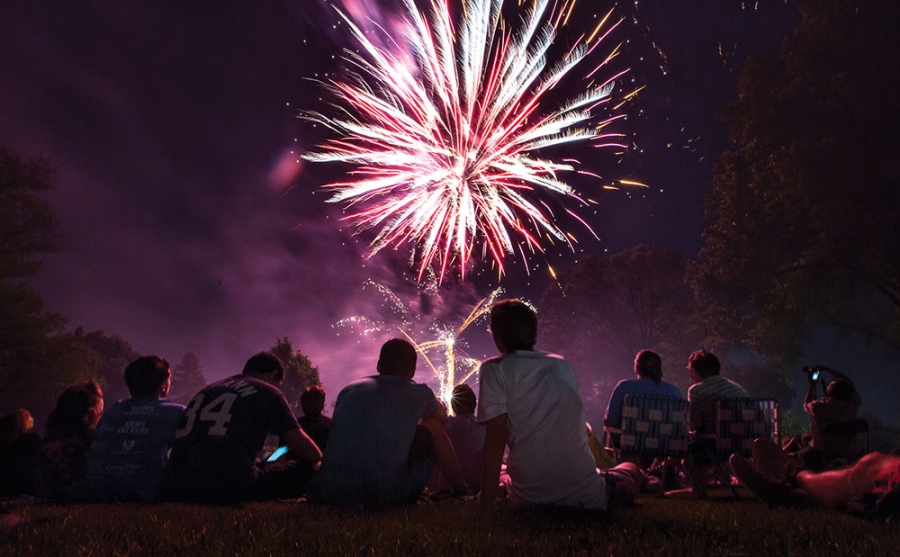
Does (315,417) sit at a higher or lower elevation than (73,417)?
higher

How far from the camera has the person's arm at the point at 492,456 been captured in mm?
3568

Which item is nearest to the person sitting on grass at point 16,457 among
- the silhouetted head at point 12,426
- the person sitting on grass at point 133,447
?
the silhouetted head at point 12,426

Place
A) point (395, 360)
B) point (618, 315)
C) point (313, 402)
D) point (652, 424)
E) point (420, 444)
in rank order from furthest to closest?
point (618, 315)
point (313, 402)
point (652, 424)
point (395, 360)
point (420, 444)

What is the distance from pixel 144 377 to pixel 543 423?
4207mm

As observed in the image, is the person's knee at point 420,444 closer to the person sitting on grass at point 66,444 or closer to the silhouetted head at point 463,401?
the silhouetted head at point 463,401

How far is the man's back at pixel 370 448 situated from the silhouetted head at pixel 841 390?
4.64 m

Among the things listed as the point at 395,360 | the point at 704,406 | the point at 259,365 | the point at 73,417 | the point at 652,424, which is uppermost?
the point at 395,360

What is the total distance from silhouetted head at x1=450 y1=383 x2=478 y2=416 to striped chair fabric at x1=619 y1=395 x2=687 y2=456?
1975 millimetres

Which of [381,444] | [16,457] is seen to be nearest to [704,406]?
[381,444]

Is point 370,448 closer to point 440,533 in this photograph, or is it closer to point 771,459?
point 440,533

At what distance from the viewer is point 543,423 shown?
11.7 feet

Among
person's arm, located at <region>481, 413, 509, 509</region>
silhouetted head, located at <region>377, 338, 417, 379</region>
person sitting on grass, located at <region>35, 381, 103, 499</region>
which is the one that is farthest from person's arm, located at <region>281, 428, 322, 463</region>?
person sitting on grass, located at <region>35, 381, 103, 499</region>

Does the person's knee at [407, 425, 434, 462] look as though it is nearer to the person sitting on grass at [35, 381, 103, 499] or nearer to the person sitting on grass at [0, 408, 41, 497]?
the person sitting on grass at [35, 381, 103, 499]

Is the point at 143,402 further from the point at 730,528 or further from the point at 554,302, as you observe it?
the point at 554,302
